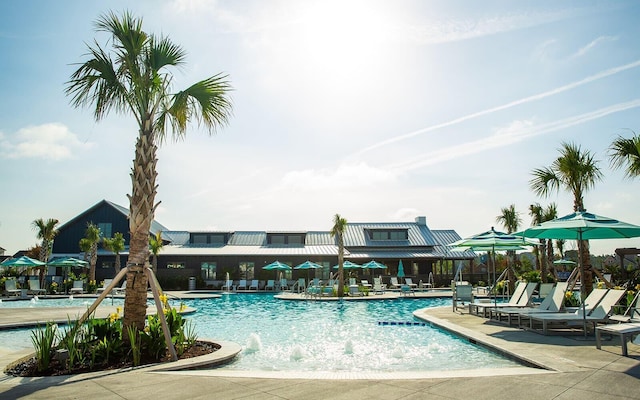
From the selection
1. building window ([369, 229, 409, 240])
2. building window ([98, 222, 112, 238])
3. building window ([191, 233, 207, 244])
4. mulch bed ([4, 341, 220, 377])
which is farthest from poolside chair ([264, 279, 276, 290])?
mulch bed ([4, 341, 220, 377])

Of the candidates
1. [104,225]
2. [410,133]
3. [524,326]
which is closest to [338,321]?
[524,326]

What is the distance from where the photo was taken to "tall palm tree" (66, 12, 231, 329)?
7.66 metres

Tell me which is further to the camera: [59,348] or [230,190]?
[230,190]

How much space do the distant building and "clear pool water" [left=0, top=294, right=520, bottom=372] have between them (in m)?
15.7

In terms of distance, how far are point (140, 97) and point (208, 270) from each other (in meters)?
29.5

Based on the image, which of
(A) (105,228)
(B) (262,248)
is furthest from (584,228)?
(A) (105,228)

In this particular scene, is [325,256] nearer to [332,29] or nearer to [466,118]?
[466,118]

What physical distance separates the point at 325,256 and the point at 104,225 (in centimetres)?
1919

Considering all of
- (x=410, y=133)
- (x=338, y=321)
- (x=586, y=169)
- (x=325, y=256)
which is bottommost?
(x=338, y=321)

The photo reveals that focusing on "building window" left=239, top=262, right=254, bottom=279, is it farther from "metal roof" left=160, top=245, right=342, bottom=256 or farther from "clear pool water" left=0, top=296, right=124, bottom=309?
"clear pool water" left=0, top=296, right=124, bottom=309

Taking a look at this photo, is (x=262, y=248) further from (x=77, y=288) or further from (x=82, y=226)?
(x=82, y=226)

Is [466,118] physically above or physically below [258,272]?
above

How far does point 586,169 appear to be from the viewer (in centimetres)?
1536

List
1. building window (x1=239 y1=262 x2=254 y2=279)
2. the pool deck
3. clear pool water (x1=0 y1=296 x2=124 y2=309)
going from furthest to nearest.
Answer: building window (x1=239 y1=262 x2=254 y2=279), clear pool water (x1=0 y1=296 x2=124 y2=309), the pool deck
